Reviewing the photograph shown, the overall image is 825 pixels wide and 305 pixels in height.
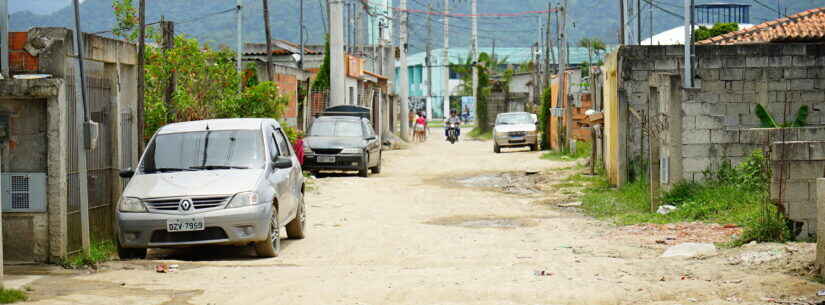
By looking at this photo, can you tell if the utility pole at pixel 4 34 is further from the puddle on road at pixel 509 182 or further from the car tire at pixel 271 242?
the puddle on road at pixel 509 182

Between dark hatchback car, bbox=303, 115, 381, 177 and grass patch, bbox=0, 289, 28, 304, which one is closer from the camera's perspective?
grass patch, bbox=0, 289, 28, 304

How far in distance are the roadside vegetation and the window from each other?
5195 millimetres

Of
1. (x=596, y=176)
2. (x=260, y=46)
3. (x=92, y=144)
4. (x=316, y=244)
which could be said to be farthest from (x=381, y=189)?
(x=260, y=46)

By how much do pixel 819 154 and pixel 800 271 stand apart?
2577 mm

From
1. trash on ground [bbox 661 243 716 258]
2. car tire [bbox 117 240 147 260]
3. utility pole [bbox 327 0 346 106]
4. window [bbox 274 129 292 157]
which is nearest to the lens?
trash on ground [bbox 661 243 716 258]

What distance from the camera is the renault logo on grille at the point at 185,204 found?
11.4 metres

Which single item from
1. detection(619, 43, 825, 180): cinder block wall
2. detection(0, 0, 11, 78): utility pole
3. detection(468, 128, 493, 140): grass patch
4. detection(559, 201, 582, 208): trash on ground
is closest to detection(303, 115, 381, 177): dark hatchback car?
detection(559, 201, 582, 208): trash on ground

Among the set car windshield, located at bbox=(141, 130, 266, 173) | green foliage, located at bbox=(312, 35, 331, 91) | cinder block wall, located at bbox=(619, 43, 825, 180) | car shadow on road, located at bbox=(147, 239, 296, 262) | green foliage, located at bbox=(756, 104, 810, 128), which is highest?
green foliage, located at bbox=(312, 35, 331, 91)

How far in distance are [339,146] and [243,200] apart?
15.1 metres

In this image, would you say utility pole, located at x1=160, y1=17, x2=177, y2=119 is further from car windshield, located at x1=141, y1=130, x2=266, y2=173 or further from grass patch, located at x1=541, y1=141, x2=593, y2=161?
grass patch, located at x1=541, y1=141, x2=593, y2=161

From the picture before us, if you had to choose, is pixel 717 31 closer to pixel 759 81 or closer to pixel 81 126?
pixel 759 81

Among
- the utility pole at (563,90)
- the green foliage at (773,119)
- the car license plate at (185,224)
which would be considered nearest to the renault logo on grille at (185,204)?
the car license plate at (185,224)

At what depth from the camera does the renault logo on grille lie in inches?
449

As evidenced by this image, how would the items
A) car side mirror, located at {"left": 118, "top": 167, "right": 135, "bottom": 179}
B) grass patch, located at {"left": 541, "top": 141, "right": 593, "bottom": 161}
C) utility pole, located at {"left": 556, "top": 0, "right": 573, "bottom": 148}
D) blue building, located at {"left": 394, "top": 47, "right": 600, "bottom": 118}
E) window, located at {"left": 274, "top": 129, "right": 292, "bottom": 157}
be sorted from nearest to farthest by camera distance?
1. car side mirror, located at {"left": 118, "top": 167, "right": 135, "bottom": 179}
2. window, located at {"left": 274, "top": 129, "right": 292, "bottom": 157}
3. grass patch, located at {"left": 541, "top": 141, "right": 593, "bottom": 161}
4. utility pole, located at {"left": 556, "top": 0, "right": 573, "bottom": 148}
5. blue building, located at {"left": 394, "top": 47, "right": 600, "bottom": 118}
